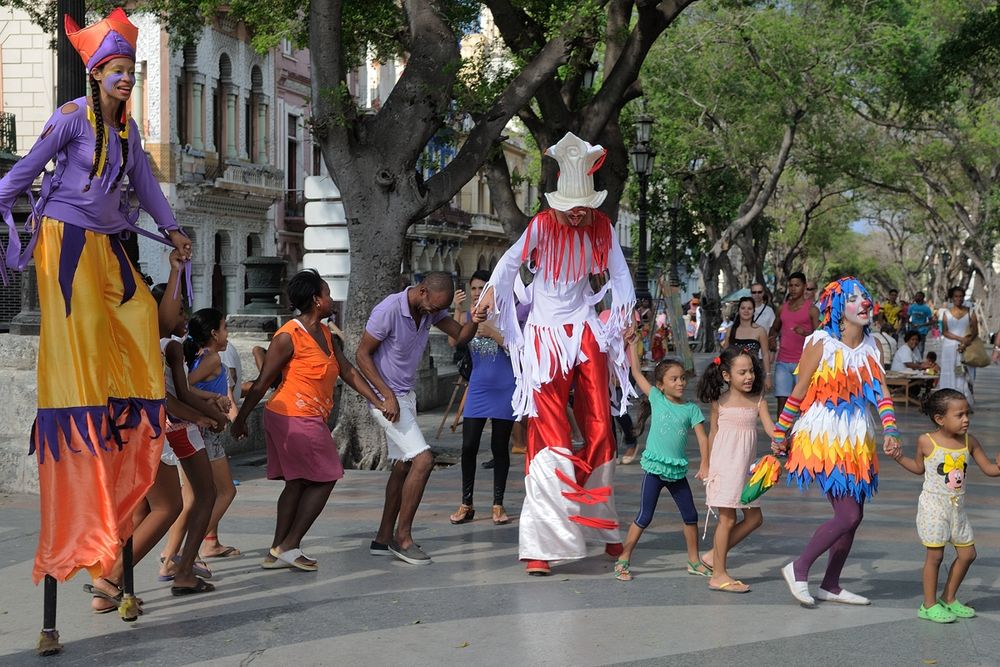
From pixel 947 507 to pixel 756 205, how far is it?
28758mm

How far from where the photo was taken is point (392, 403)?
757 centimetres

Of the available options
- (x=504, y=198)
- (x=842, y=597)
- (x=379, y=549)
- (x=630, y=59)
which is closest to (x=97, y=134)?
(x=379, y=549)

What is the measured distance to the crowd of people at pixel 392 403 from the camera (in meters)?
5.82

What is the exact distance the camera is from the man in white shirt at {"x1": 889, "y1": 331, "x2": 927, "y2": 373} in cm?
2091

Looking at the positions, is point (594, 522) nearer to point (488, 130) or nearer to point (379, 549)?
point (379, 549)

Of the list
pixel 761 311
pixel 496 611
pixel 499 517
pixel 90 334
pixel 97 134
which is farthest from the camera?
pixel 761 311

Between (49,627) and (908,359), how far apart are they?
17617 mm

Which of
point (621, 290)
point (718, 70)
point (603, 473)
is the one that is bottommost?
point (603, 473)

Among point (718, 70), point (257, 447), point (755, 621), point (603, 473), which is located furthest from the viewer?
point (718, 70)

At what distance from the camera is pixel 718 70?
33.0 metres

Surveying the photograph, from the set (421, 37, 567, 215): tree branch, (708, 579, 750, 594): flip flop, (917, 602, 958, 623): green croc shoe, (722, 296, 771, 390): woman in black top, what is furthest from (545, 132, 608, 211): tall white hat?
(722, 296, 771, 390): woman in black top

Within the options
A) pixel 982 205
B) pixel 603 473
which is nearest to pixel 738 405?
pixel 603 473

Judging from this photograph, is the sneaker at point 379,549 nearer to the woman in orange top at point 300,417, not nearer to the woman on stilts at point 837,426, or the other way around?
the woman in orange top at point 300,417

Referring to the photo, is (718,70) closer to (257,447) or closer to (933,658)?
(257,447)
